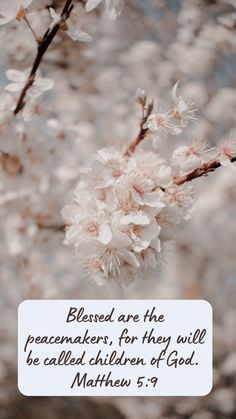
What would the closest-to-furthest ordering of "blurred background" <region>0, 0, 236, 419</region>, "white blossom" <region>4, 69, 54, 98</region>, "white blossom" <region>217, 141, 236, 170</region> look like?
1. "white blossom" <region>217, 141, 236, 170</region>
2. "white blossom" <region>4, 69, 54, 98</region>
3. "blurred background" <region>0, 0, 236, 419</region>

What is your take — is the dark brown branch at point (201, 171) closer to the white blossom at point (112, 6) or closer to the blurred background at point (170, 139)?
the white blossom at point (112, 6)

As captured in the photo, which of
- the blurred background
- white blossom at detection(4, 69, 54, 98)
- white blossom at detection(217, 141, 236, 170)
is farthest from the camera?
the blurred background

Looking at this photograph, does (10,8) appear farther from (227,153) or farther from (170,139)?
(170,139)

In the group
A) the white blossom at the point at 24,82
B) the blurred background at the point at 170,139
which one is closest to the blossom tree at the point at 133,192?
the white blossom at the point at 24,82

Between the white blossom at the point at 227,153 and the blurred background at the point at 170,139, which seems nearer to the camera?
the white blossom at the point at 227,153

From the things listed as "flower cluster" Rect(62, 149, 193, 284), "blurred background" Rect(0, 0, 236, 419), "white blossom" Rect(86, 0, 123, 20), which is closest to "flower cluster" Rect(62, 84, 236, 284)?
"flower cluster" Rect(62, 149, 193, 284)

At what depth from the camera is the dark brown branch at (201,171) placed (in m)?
0.76

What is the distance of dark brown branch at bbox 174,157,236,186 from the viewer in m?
0.76

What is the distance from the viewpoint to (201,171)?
77 centimetres

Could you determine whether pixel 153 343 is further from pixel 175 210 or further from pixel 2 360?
pixel 2 360

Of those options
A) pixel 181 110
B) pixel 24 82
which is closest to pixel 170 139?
pixel 24 82

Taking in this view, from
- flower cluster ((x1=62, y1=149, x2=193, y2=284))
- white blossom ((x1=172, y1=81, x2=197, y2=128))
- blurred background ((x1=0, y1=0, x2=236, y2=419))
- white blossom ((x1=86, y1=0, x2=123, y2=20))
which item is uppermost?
white blossom ((x1=86, y1=0, x2=123, y2=20))

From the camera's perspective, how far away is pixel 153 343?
1.20 meters

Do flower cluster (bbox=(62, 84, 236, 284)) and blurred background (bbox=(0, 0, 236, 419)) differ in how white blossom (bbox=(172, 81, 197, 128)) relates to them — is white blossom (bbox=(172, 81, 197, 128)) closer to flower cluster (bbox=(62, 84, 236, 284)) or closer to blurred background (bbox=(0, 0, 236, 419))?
flower cluster (bbox=(62, 84, 236, 284))
